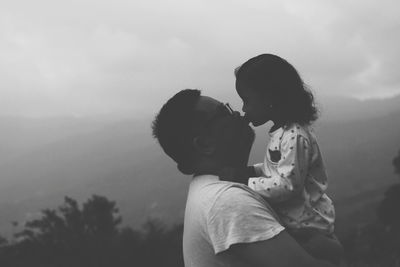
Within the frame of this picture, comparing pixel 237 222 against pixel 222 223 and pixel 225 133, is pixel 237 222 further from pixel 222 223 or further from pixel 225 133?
pixel 225 133

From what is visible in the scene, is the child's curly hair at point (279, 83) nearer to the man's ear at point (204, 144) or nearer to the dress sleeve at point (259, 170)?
the dress sleeve at point (259, 170)

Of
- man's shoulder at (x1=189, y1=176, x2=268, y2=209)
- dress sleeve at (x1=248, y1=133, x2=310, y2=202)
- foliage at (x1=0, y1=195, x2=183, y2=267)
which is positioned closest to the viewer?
man's shoulder at (x1=189, y1=176, x2=268, y2=209)

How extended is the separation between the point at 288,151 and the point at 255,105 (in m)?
0.43

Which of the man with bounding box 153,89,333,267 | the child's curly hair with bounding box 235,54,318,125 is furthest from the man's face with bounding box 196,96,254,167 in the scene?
the child's curly hair with bounding box 235,54,318,125

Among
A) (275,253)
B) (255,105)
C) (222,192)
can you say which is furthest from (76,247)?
(275,253)

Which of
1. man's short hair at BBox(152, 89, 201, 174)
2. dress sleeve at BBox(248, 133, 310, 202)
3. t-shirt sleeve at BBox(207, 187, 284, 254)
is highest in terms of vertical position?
man's short hair at BBox(152, 89, 201, 174)

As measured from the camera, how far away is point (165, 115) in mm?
2904

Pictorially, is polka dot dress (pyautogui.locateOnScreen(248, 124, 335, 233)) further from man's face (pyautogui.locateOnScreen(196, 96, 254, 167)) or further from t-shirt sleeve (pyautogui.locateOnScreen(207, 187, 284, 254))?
t-shirt sleeve (pyautogui.locateOnScreen(207, 187, 284, 254))

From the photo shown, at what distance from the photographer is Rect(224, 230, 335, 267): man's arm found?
2.31 m

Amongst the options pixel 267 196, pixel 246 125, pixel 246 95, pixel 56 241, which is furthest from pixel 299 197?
pixel 56 241

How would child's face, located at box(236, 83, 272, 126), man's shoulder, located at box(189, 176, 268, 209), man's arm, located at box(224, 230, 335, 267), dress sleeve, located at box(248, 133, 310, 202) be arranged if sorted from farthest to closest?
child's face, located at box(236, 83, 272, 126) < dress sleeve, located at box(248, 133, 310, 202) < man's shoulder, located at box(189, 176, 268, 209) < man's arm, located at box(224, 230, 335, 267)

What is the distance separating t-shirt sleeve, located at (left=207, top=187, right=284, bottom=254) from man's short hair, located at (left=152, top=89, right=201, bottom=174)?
52cm

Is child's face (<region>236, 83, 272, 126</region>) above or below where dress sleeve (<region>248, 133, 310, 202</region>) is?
above

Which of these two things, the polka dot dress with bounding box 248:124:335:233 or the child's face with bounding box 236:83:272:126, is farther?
the child's face with bounding box 236:83:272:126
